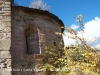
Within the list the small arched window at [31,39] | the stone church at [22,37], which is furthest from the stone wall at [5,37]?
the small arched window at [31,39]

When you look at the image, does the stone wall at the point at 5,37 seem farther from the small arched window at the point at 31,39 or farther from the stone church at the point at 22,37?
the small arched window at the point at 31,39

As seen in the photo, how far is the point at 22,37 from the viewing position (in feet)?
23.7

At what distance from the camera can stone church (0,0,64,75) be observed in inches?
254

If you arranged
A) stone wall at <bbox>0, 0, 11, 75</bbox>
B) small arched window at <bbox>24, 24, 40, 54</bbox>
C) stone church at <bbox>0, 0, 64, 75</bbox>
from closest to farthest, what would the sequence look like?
stone wall at <bbox>0, 0, 11, 75</bbox> → stone church at <bbox>0, 0, 64, 75</bbox> → small arched window at <bbox>24, 24, 40, 54</bbox>

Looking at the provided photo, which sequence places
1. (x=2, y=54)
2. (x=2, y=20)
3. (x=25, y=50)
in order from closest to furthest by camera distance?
(x=2, y=54), (x=2, y=20), (x=25, y=50)

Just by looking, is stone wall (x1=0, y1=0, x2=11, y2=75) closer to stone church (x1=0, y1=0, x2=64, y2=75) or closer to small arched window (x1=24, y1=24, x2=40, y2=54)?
stone church (x1=0, y1=0, x2=64, y2=75)

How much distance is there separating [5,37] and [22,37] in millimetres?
851

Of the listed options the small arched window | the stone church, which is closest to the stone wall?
the stone church

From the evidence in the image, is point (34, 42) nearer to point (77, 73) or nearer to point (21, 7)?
point (21, 7)

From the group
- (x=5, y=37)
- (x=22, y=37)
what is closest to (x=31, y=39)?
(x=22, y=37)

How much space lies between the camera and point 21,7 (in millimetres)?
7391

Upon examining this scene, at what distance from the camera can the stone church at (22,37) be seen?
6.44 metres

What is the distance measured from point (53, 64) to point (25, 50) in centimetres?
127

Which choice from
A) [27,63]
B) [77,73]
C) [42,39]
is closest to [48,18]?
[42,39]
